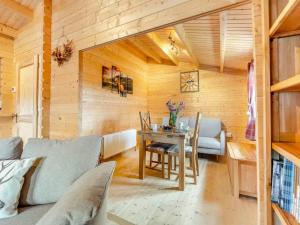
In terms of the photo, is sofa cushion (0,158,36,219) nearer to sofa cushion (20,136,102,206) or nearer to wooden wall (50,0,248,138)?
sofa cushion (20,136,102,206)

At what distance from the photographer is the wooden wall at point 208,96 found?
429cm

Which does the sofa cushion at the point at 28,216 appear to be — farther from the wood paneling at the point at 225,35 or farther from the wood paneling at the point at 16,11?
the wood paneling at the point at 16,11

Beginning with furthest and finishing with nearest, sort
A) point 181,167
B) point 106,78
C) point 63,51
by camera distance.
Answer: point 106,78 < point 63,51 < point 181,167

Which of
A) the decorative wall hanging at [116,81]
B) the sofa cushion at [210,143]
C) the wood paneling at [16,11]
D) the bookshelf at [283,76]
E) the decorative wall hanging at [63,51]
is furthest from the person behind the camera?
the decorative wall hanging at [116,81]

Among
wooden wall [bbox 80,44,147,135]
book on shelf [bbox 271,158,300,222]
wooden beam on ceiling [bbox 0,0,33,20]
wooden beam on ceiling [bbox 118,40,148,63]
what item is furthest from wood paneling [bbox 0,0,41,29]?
book on shelf [bbox 271,158,300,222]

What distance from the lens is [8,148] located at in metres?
1.36

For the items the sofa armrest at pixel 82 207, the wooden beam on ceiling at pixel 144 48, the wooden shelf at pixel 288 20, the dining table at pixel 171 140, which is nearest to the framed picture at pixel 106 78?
the wooden beam on ceiling at pixel 144 48

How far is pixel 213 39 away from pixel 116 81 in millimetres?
2290

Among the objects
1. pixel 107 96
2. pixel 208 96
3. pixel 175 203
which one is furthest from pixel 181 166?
pixel 208 96

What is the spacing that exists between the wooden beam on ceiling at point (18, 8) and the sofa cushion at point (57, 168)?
3276 mm

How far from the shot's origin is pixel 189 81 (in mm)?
Answer: 4934

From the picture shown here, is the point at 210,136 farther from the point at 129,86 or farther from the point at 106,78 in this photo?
the point at 106,78

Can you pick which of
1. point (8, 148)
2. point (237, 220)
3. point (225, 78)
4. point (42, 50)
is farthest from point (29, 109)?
point (225, 78)

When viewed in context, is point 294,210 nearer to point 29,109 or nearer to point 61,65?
point 61,65
